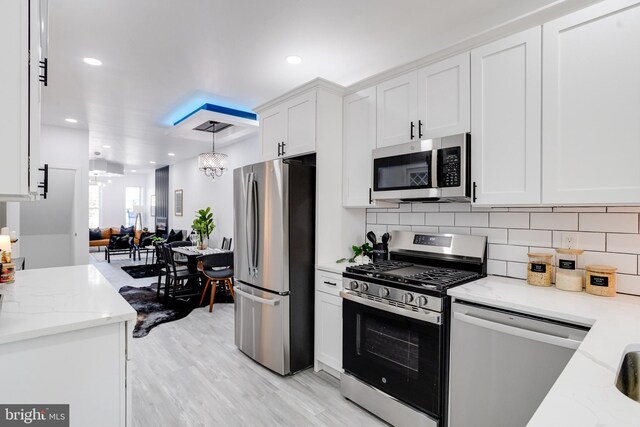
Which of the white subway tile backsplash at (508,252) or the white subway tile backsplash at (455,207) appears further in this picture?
the white subway tile backsplash at (455,207)

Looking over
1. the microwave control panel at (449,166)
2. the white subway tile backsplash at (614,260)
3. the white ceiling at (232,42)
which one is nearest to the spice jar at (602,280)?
the white subway tile backsplash at (614,260)

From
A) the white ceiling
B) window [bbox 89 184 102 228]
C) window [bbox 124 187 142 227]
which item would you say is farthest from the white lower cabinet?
window [bbox 89 184 102 228]

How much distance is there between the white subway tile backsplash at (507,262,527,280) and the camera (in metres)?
2.19

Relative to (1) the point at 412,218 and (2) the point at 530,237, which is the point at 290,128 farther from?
(2) the point at 530,237

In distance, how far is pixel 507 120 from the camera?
6.50 feet

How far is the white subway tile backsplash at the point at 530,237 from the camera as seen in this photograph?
2.10 m

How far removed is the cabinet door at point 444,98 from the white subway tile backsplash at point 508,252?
84 cm

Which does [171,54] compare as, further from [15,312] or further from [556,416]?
[556,416]

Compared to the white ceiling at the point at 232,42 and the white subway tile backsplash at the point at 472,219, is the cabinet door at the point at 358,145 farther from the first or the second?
the white subway tile backsplash at the point at 472,219

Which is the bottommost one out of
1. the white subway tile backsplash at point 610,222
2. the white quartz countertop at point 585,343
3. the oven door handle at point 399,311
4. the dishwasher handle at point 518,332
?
the oven door handle at point 399,311

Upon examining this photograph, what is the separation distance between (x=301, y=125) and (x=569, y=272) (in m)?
2.22

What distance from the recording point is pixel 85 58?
3.00 metres

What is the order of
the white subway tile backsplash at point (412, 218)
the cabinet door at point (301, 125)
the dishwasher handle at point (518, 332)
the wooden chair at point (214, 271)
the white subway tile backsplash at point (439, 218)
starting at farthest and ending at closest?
the wooden chair at point (214, 271)
the cabinet door at point (301, 125)
the white subway tile backsplash at point (412, 218)
the white subway tile backsplash at point (439, 218)
the dishwasher handle at point (518, 332)

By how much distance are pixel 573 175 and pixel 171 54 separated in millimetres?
3119
